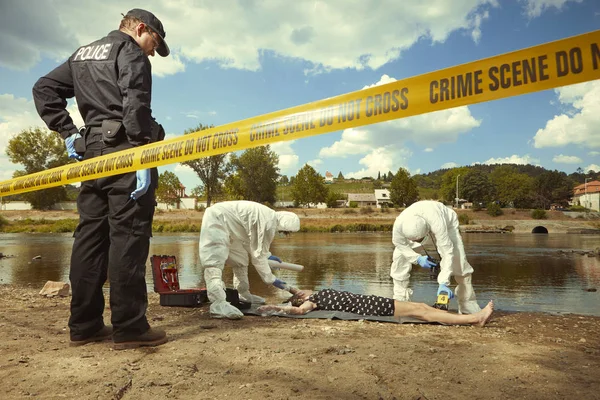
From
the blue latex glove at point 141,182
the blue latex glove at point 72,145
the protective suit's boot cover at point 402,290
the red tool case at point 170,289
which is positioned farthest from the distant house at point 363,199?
the blue latex glove at point 141,182

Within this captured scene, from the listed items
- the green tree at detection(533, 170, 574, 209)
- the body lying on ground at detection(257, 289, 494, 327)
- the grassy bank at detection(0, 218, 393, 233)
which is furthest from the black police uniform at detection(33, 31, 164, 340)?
the green tree at detection(533, 170, 574, 209)

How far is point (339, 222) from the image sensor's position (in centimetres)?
4688

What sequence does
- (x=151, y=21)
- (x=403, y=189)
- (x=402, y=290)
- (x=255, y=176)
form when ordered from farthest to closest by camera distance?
(x=403, y=189), (x=255, y=176), (x=402, y=290), (x=151, y=21)

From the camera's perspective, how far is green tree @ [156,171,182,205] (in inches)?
2943

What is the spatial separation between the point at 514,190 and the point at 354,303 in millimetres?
92466

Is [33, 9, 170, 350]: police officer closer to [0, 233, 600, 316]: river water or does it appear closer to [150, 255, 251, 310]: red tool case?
[150, 255, 251, 310]: red tool case

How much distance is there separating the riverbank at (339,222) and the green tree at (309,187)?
1181 centimetres

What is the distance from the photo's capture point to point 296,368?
8.89 feet

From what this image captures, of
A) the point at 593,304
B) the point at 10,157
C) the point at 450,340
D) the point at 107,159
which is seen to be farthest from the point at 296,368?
the point at 10,157

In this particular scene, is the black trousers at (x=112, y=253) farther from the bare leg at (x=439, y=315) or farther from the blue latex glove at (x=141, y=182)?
the bare leg at (x=439, y=315)

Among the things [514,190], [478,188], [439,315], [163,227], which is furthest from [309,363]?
[514,190]

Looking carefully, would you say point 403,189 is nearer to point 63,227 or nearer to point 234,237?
point 63,227

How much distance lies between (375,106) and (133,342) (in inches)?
93.4

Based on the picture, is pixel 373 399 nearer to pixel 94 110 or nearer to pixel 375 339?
pixel 375 339
